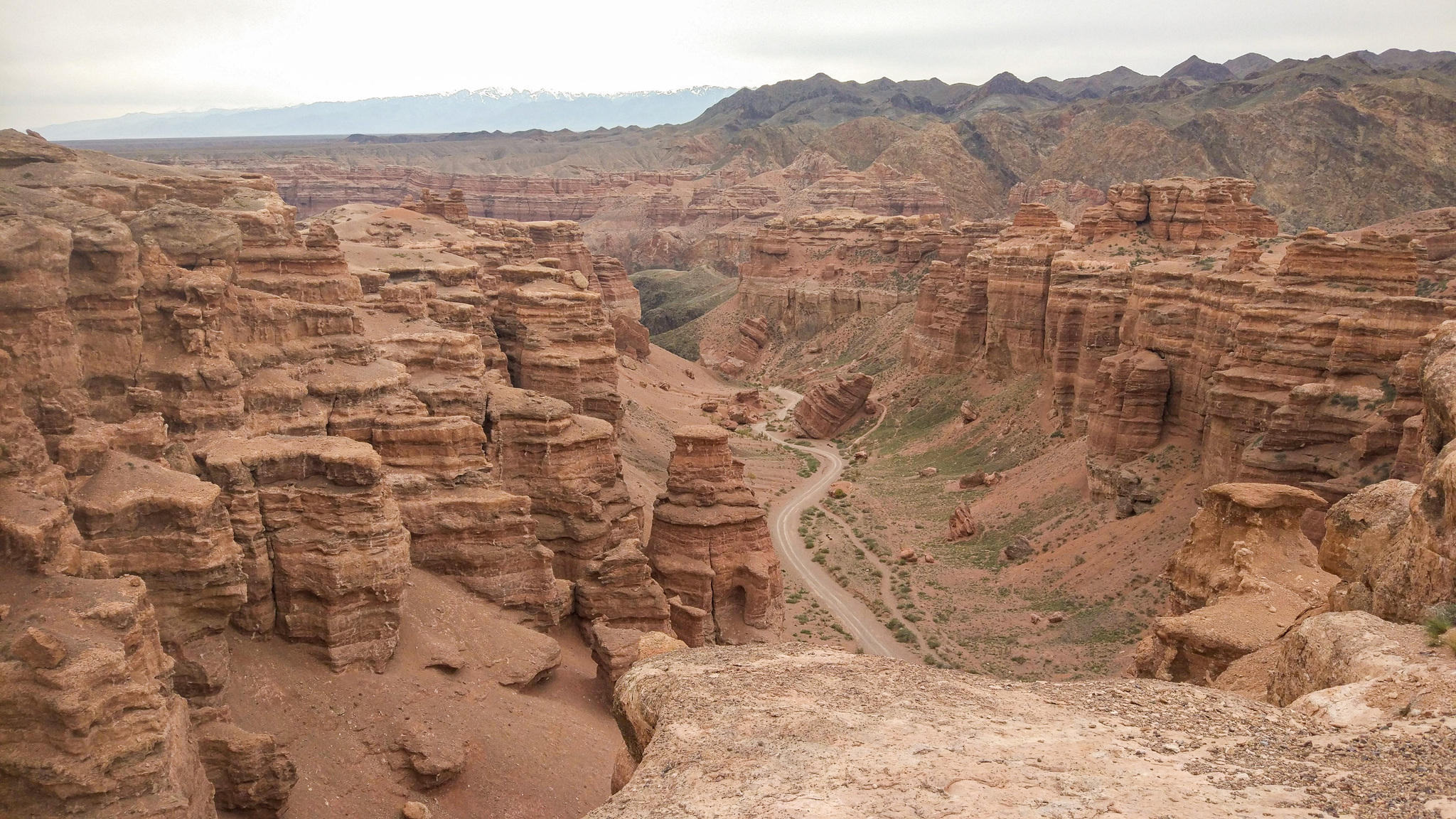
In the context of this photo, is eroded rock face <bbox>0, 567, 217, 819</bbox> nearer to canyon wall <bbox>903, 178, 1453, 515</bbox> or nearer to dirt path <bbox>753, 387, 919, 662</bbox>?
dirt path <bbox>753, 387, 919, 662</bbox>

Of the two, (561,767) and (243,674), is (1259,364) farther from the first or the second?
(243,674)

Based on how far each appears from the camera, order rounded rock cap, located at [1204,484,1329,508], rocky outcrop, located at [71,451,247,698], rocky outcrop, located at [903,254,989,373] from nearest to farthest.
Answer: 1. rocky outcrop, located at [71,451,247,698]
2. rounded rock cap, located at [1204,484,1329,508]
3. rocky outcrop, located at [903,254,989,373]

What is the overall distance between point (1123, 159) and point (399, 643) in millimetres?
143519

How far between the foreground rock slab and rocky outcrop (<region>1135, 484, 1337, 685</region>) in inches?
269

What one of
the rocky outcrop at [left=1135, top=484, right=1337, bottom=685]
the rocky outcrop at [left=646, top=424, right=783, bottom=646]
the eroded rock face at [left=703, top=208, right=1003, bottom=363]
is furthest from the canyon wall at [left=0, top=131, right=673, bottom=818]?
the eroded rock face at [left=703, top=208, right=1003, bottom=363]

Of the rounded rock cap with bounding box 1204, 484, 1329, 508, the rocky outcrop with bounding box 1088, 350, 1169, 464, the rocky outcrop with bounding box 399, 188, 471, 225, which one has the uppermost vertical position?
the rocky outcrop with bounding box 399, 188, 471, 225

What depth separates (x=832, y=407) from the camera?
71062mm

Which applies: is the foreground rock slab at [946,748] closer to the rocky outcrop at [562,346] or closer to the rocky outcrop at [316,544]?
the rocky outcrop at [316,544]

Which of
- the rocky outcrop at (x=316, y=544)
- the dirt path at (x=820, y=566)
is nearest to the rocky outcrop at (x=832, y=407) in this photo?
the dirt path at (x=820, y=566)

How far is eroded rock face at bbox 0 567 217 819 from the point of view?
13781 mm

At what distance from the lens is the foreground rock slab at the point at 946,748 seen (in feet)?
29.3

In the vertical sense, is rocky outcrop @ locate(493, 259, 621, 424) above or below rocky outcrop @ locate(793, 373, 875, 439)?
above

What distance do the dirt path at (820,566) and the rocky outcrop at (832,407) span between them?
2.51m

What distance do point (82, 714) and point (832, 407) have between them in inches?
2338
